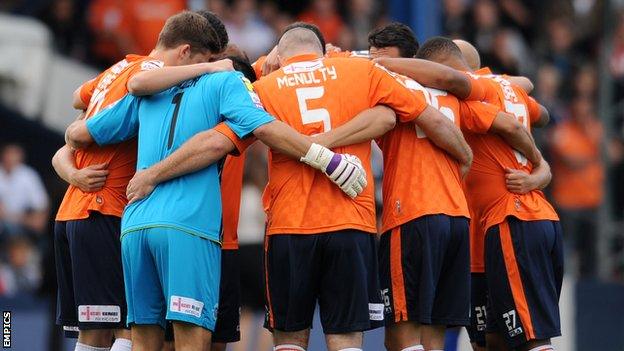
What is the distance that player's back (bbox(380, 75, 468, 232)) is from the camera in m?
9.41

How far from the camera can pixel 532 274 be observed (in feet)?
32.4

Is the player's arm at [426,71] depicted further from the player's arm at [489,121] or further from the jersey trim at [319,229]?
the jersey trim at [319,229]

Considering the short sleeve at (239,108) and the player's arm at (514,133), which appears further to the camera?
the player's arm at (514,133)

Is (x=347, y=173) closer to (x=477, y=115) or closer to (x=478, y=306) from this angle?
(x=477, y=115)

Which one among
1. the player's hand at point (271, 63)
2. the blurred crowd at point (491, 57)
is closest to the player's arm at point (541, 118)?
the player's hand at point (271, 63)

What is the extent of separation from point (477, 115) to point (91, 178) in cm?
274

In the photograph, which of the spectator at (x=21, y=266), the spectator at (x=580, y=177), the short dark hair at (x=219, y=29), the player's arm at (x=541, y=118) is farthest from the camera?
the spectator at (x=580, y=177)

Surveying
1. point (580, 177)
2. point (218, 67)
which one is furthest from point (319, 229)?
point (580, 177)

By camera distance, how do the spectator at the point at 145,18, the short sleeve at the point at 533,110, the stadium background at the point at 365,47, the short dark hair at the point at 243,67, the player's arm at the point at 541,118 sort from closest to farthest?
the short dark hair at the point at 243,67, the short sleeve at the point at 533,110, the player's arm at the point at 541,118, the stadium background at the point at 365,47, the spectator at the point at 145,18

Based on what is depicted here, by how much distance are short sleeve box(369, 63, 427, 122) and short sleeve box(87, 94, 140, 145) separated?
5.19 ft

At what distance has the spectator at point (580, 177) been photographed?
17234 millimetres

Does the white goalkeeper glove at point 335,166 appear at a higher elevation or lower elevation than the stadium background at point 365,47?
lower

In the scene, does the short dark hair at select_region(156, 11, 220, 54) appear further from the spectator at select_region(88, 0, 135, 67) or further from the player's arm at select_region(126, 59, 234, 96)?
the spectator at select_region(88, 0, 135, 67)

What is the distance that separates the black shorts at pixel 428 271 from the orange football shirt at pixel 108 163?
6.16 ft
